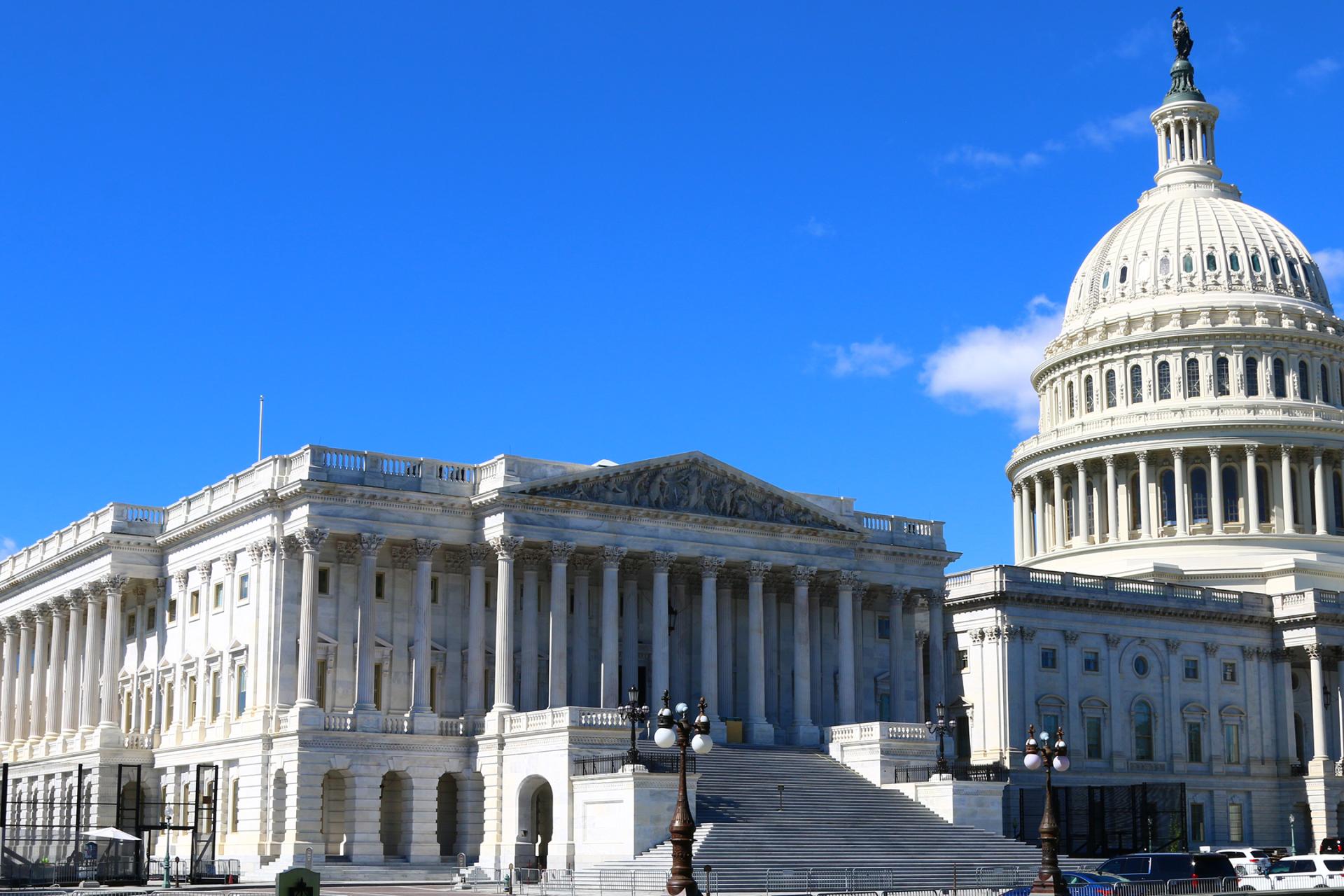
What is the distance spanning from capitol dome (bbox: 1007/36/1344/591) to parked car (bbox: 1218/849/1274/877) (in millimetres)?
37203

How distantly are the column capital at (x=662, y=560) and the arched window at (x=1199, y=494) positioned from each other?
170 ft

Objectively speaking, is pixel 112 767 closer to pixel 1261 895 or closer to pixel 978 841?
pixel 978 841

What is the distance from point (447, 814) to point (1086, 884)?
32.9 meters

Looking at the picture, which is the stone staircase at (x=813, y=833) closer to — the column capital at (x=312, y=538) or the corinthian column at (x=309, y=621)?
the corinthian column at (x=309, y=621)

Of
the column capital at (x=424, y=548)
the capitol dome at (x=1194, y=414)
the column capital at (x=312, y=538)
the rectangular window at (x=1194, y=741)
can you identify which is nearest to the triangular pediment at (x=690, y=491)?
the column capital at (x=424, y=548)

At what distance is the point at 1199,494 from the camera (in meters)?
121

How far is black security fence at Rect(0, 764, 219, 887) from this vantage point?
63.9m

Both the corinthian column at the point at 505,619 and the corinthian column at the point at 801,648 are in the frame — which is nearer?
the corinthian column at the point at 505,619

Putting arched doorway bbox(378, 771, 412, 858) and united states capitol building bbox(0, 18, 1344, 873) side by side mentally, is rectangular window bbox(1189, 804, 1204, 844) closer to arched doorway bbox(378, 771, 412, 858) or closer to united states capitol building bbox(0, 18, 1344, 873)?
united states capitol building bbox(0, 18, 1344, 873)

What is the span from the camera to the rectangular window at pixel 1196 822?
102 meters

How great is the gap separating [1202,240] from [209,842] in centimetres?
8606

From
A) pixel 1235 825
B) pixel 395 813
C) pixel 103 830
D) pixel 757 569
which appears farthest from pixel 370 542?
pixel 1235 825

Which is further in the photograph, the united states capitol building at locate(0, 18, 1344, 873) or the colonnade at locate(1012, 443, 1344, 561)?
the colonnade at locate(1012, 443, 1344, 561)

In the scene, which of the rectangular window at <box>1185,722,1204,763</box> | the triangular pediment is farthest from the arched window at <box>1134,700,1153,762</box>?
the triangular pediment
